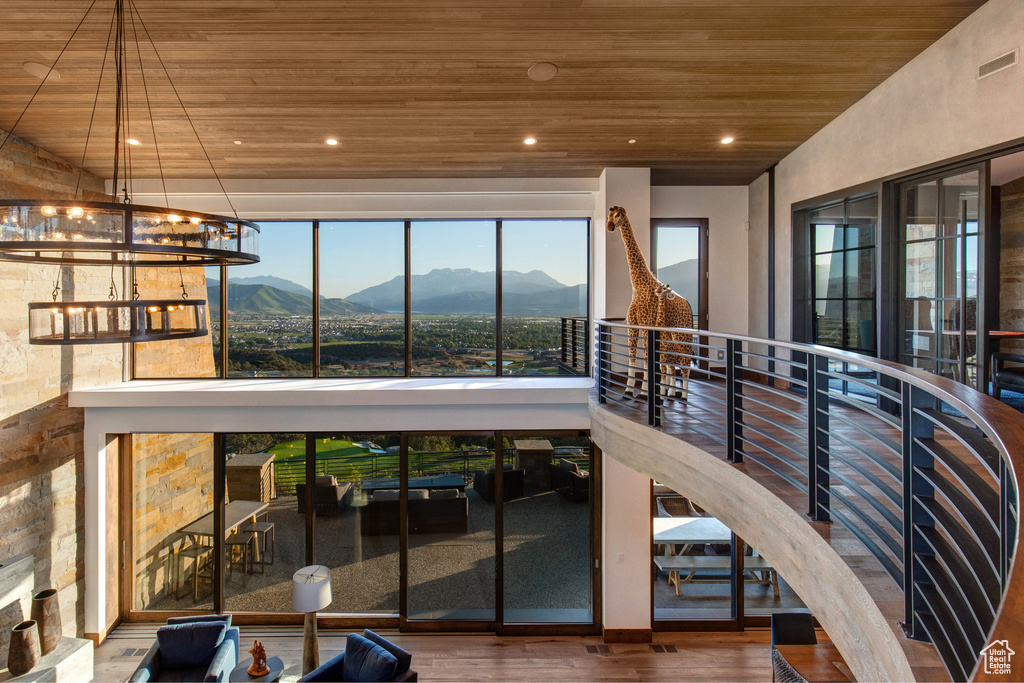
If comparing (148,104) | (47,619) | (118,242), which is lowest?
(47,619)

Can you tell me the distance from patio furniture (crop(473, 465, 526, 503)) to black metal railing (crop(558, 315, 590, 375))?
1.50 meters

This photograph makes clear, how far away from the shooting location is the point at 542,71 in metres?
4.23

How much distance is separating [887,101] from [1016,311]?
198 cm

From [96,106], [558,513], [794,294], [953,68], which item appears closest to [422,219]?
[96,106]

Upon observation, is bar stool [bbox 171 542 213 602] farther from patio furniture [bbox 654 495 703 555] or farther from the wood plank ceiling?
patio furniture [bbox 654 495 703 555]

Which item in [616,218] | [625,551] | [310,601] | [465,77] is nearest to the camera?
[465,77]

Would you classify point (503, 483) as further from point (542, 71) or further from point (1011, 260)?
point (1011, 260)

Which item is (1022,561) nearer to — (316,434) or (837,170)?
(837,170)

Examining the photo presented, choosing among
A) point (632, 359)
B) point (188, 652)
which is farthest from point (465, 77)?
point (188, 652)

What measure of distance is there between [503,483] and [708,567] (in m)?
2.66

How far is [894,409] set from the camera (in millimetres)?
4535

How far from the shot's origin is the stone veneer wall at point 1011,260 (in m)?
3.53

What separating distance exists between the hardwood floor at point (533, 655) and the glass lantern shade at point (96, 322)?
4076 millimetres

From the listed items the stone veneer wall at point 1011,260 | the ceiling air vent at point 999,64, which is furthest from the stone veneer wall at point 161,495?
the ceiling air vent at point 999,64
